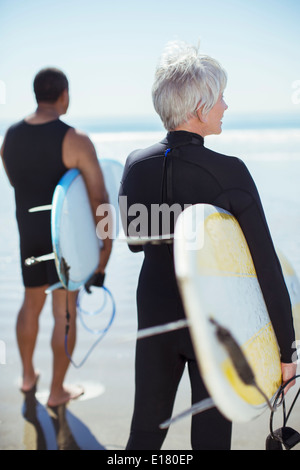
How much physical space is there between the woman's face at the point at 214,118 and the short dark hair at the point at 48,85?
3.87 ft

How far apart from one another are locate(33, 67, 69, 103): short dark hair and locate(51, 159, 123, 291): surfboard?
1.33 feet

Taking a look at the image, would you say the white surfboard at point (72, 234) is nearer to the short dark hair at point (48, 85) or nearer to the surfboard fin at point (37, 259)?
the surfboard fin at point (37, 259)

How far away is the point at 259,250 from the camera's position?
1292 mm

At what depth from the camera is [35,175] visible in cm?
228

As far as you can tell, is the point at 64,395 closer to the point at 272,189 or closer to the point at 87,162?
the point at 87,162

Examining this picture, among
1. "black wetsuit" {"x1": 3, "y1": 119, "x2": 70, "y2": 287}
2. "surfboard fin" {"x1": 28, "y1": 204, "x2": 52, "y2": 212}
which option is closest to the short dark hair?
"black wetsuit" {"x1": 3, "y1": 119, "x2": 70, "y2": 287}

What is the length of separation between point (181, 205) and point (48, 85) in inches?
52.9

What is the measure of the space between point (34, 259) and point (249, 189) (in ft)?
4.47

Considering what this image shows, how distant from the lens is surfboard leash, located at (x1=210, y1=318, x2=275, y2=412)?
1.06 metres

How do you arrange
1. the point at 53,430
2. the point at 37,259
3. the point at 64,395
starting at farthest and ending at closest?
the point at 64,395, the point at 37,259, the point at 53,430

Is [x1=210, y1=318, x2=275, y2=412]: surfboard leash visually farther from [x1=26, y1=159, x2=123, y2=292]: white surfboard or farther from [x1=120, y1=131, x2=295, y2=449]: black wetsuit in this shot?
[x1=26, y1=159, x2=123, y2=292]: white surfboard

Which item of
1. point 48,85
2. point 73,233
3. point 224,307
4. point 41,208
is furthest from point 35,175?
point 224,307

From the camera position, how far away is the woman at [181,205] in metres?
1.29
